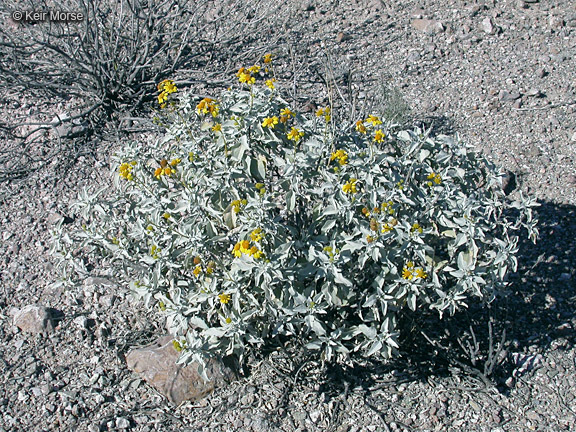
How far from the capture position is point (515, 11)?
226 inches

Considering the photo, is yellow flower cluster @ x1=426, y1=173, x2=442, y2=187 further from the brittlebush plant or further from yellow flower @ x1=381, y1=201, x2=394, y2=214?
yellow flower @ x1=381, y1=201, x2=394, y2=214

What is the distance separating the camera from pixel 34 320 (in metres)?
3.71

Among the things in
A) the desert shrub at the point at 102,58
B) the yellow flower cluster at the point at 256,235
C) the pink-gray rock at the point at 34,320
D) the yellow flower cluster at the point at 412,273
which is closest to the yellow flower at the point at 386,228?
the yellow flower cluster at the point at 412,273

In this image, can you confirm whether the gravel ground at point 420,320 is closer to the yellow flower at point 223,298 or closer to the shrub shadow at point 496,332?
the shrub shadow at point 496,332

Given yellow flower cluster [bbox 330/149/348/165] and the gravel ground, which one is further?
the gravel ground

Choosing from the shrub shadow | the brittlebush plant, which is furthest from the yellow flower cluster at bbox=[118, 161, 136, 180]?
the shrub shadow

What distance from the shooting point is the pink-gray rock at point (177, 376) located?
3.34m

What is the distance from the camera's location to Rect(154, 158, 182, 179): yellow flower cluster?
292 cm

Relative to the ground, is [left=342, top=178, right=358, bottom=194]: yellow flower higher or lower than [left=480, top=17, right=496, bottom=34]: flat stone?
higher

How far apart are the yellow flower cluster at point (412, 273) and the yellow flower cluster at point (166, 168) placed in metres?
1.17

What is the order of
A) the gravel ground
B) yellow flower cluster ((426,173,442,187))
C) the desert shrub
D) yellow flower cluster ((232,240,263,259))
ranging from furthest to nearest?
1. the desert shrub
2. the gravel ground
3. yellow flower cluster ((426,173,442,187))
4. yellow flower cluster ((232,240,263,259))

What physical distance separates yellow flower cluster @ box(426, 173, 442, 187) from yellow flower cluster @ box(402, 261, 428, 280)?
0.42 m

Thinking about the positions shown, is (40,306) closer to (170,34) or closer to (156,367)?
(156,367)

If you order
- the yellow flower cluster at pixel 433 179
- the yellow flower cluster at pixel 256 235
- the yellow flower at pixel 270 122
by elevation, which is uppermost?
the yellow flower at pixel 270 122
